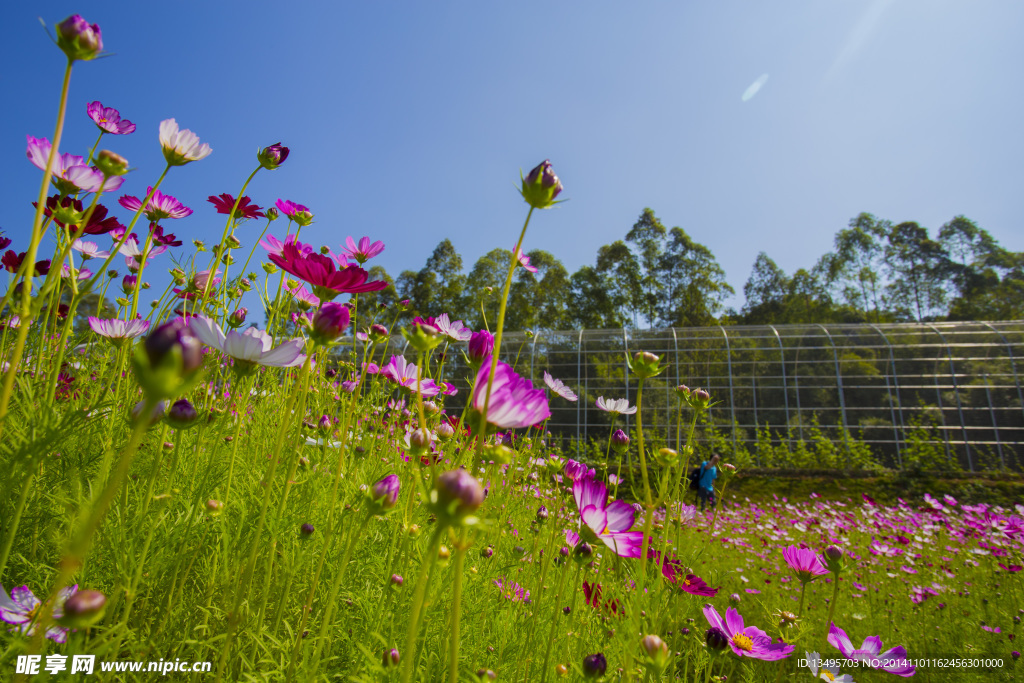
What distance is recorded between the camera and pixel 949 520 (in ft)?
11.0

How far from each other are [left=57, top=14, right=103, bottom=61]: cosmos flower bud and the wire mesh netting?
6912 mm

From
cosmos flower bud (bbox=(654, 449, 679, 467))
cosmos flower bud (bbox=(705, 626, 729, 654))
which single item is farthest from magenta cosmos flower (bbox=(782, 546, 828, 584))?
cosmos flower bud (bbox=(654, 449, 679, 467))

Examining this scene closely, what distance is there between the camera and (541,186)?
0.51m

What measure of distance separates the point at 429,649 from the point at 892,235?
19.7m

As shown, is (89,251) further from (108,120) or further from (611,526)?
(611,526)

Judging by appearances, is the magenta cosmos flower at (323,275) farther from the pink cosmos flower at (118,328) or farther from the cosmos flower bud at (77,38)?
the pink cosmos flower at (118,328)

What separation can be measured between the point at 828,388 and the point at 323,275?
9279mm

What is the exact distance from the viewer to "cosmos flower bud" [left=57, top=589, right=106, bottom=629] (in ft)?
0.98

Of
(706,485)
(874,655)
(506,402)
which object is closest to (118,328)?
(506,402)

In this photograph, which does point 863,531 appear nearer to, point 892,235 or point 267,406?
point 267,406

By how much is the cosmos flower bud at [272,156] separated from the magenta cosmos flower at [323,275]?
1.10ft

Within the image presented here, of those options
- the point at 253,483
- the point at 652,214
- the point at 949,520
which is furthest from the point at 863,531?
the point at 652,214

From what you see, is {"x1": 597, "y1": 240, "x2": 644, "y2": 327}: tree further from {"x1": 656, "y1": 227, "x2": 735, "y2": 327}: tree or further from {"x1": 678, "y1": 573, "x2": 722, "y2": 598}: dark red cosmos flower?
{"x1": 678, "y1": 573, "x2": 722, "y2": 598}: dark red cosmos flower

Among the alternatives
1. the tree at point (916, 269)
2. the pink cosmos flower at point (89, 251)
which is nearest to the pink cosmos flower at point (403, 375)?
the pink cosmos flower at point (89, 251)
